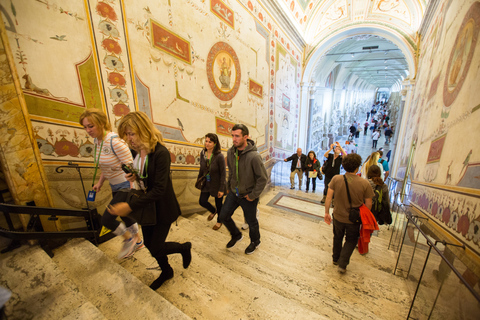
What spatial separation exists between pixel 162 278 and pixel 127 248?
542 millimetres

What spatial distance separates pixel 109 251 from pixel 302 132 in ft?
30.8

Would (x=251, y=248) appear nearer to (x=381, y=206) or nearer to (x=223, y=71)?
(x=381, y=206)

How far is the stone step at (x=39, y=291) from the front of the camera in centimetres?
123

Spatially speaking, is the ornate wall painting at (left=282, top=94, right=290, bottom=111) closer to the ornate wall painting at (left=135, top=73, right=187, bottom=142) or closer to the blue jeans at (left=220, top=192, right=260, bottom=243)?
the ornate wall painting at (left=135, top=73, right=187, bottom=142)

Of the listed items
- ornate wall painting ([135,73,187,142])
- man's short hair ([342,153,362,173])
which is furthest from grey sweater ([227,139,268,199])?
ornate wall painting ([135,73,187,142])

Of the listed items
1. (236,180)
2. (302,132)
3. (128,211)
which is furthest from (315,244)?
(302,132)

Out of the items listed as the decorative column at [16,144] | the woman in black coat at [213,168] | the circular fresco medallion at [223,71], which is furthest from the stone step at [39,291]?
Result: the circular fresco medallion at [223,71]

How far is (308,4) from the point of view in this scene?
25.6 feet

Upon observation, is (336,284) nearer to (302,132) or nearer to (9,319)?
(9,319)

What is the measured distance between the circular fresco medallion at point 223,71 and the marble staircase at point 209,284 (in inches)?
117

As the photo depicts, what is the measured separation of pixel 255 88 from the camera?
5395 mm

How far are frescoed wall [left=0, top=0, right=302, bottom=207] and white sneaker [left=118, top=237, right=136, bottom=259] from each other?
0.89 meters

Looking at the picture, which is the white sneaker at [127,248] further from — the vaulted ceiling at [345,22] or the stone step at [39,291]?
the vaulted ceiling at [345,22]

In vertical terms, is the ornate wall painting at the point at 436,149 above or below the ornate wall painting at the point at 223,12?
below
